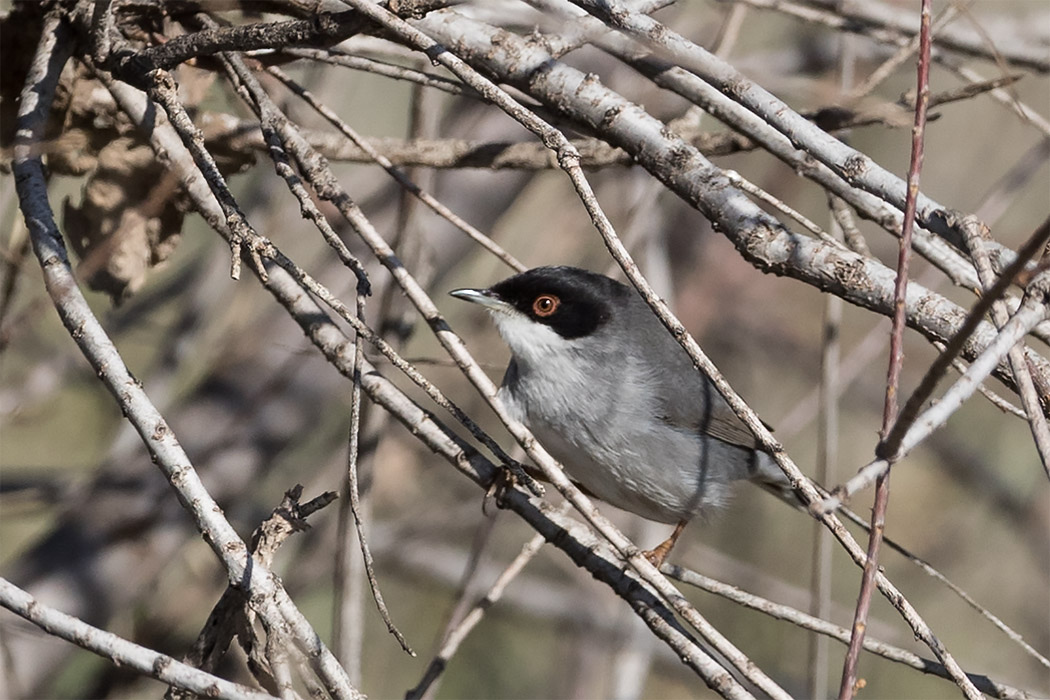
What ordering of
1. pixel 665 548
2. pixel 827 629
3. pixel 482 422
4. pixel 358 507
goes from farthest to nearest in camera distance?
pixel 482 422, pixel 665 548, pixel 827 629, pixel 358 507

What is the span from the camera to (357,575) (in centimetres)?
334

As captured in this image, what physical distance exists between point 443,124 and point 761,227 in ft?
8.94

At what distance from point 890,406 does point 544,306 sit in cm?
214

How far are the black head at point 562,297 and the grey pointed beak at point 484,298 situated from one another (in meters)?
0.01

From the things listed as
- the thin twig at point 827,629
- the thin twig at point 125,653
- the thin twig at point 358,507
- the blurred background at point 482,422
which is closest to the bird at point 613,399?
the blurred background at point 482,422

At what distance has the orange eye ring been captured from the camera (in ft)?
11.8

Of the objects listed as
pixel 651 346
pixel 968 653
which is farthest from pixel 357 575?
pixel 968 653

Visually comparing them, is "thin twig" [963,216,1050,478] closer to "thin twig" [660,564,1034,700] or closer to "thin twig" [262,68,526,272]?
"thin twig" [660,564,1034,700]

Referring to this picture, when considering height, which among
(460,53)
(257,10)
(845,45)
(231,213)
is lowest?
(231,213)

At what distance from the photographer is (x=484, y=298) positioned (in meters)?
3.56

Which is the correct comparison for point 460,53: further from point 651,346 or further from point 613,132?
point 651,346

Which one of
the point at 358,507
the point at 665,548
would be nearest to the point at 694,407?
the point at 665,548

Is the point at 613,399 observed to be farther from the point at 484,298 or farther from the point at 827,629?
the point at 827,629

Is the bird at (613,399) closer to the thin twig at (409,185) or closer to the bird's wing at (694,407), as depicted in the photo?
the bird's wing at (694,407)
